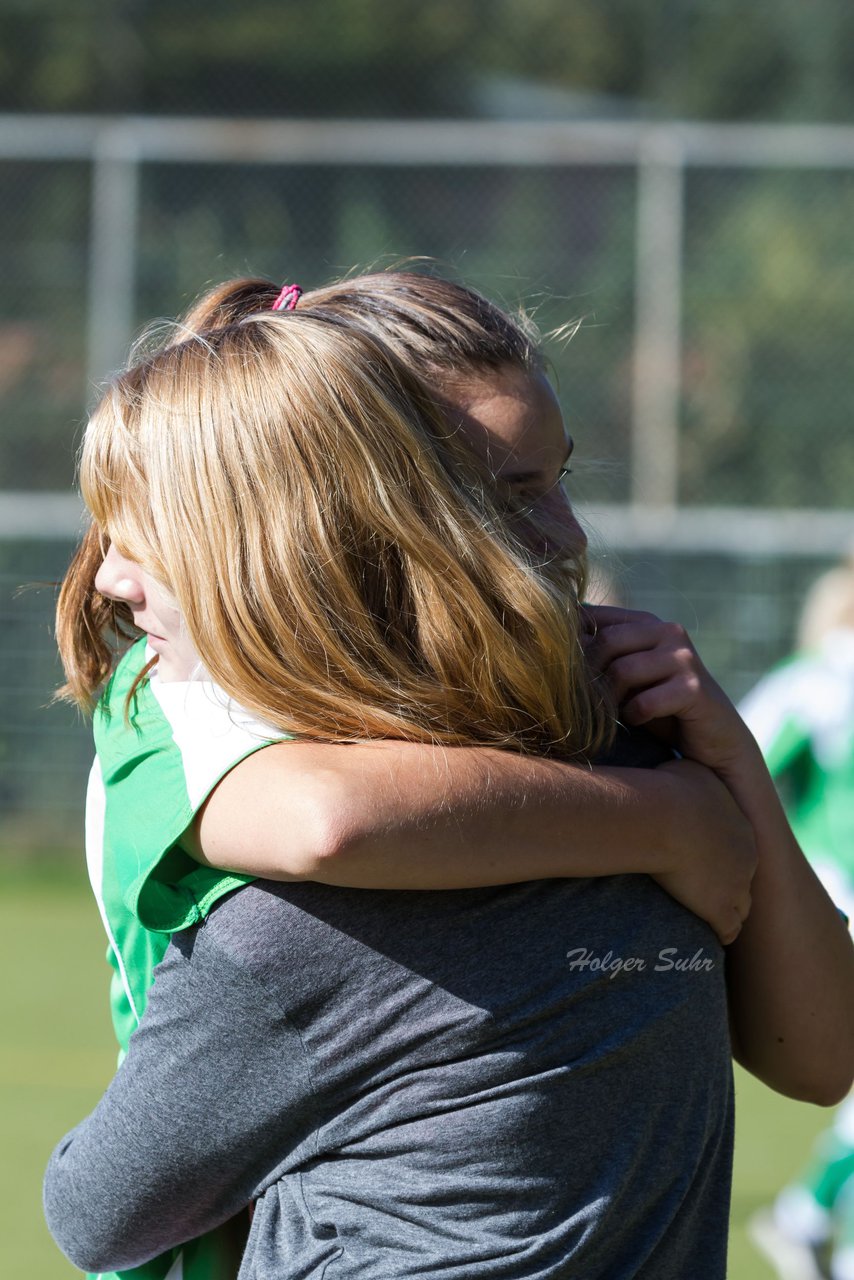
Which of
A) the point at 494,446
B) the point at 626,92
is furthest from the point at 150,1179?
the point at 626,92

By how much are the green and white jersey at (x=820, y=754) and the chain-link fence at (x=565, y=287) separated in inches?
124

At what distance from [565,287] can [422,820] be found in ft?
39.7

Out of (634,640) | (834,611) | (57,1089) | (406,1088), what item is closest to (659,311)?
(834,611)

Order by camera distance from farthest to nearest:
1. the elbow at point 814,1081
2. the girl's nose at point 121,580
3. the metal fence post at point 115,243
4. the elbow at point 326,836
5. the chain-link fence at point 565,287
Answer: the metal fence post at point 115,243, the chain-link fence at point 565,287, the elbow at point 814,1081, the girl's nose at point 121,580, the elbow at point 326,836

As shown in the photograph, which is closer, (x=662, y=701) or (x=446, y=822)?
(x=446, y=822)

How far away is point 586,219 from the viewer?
1389cm

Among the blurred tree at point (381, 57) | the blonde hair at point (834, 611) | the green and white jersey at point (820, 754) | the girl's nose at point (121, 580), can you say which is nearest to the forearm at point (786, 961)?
the girl's nose at point (121, 580)

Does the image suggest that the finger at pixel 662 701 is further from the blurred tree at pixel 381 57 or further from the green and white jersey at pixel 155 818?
the blurred tree at pixel 381 57

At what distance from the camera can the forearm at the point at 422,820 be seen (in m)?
1.25

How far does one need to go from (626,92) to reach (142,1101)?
17146 mm

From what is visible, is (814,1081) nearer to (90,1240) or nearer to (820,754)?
(90,1240)

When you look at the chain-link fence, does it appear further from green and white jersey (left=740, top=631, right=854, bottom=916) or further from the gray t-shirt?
the gray t-shirt

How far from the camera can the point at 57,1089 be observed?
551 centimetres

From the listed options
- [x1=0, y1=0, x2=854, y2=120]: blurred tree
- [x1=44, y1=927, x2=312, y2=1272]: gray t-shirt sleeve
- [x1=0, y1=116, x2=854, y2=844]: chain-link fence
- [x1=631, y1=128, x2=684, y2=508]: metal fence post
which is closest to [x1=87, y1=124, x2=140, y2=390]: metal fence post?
[x1=0, y1=116, x2=854, y2=844]: chain-link fence
